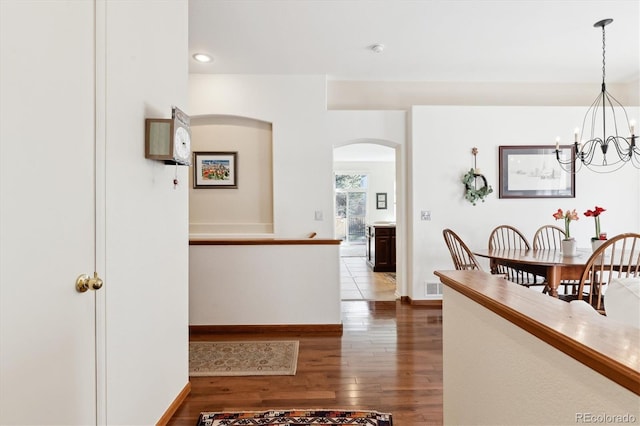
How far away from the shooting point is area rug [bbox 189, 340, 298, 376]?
250 cm

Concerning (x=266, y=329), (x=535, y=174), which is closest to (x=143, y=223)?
(x=266, y=329)

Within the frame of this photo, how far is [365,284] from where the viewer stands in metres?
5.41

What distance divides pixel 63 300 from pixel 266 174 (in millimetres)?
3389

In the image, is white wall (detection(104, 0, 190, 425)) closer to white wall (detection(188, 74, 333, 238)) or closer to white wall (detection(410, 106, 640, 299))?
white wall (detection(188, 74, 333, 238))

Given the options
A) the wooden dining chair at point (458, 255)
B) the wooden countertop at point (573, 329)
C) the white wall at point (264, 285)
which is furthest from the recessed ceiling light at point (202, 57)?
the wooden countertop at point (573, 329)

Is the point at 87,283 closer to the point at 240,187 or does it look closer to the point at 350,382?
the point at 350,382

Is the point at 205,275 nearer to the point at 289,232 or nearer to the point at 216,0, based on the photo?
the point at 289,232

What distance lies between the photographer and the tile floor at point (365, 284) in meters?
4.69

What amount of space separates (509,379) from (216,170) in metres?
4.04

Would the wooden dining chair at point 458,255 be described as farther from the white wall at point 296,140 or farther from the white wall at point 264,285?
the white wall at point 296,140

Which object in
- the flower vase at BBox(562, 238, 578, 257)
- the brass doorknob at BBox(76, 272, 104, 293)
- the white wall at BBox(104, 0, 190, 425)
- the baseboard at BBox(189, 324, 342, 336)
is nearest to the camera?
the brass doorknob at BBox(76, 272, 104, 293)

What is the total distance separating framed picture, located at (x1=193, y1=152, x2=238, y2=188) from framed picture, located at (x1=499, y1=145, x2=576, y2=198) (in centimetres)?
345

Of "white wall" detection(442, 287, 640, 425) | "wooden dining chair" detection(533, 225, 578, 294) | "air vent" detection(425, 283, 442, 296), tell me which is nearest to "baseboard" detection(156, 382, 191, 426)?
"white wall" detection(442, 287, 640, 425)

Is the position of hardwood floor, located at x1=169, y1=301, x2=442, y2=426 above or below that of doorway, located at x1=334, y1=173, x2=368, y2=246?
below
